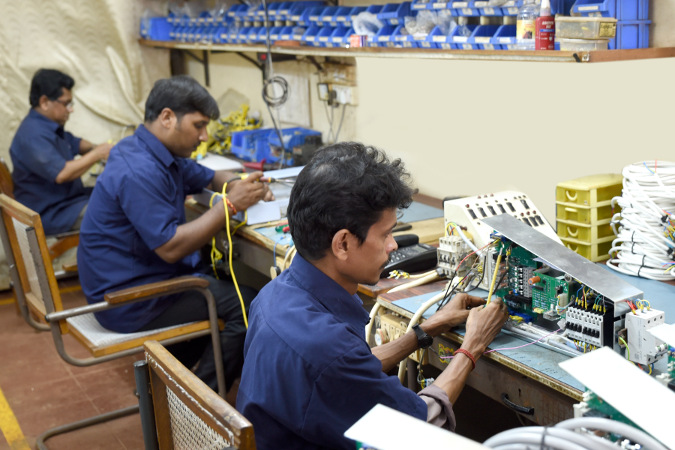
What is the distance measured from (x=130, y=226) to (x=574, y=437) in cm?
199

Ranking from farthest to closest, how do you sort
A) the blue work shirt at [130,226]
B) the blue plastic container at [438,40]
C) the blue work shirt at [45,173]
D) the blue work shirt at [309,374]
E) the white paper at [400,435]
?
the blue work shirt at [45,173], the blue work shirt at [130,226], the blue plastic container at [438,40], the blue work shirt at [309,374], the white paper at [400,435]

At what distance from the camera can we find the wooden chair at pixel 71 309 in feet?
8.09

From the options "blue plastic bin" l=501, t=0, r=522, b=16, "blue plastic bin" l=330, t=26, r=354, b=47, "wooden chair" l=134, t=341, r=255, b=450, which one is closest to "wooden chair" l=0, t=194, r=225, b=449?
"wooden chair" l=134, t=341, r=255, b=450

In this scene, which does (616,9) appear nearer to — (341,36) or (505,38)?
(505,38)

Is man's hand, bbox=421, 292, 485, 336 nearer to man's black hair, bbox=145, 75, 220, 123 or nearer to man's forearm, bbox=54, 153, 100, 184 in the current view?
man's black hair, bbox=145, 75, 220, 123

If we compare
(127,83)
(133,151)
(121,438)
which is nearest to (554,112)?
(133,151)

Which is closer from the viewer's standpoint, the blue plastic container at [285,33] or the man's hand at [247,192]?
the man's hand at [247,192]

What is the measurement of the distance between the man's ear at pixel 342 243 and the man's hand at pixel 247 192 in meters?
1.43

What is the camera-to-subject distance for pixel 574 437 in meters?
1.03

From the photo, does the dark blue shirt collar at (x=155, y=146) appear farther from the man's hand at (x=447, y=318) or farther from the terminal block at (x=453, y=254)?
the man's hand at (x=447, y=318)

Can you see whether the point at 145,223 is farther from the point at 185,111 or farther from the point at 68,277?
the point at 68,277

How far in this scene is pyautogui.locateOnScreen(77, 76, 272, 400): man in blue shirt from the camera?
8.53 feet

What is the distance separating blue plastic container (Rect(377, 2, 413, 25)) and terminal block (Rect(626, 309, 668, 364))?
160 centimetres

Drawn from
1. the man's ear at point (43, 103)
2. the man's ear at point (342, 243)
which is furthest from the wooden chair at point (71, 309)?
the man's ear at point (43, 103)
